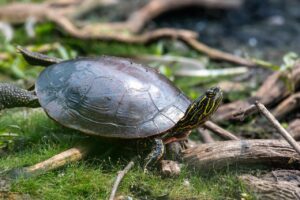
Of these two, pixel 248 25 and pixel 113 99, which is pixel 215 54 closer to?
pixel 248 25

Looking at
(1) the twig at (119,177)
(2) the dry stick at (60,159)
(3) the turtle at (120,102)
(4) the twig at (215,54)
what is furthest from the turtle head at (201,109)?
(4) the twig at (215,54)

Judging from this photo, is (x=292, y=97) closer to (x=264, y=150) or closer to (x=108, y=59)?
(x=264, y=150)

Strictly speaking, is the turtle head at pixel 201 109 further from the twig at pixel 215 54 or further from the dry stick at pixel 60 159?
the twig at pixel 215 54

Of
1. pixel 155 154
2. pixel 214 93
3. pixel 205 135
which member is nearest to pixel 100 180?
pixel 155 154

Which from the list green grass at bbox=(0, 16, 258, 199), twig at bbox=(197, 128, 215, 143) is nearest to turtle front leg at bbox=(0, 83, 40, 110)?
green grass at bbox=(0, 16, 258, 199)

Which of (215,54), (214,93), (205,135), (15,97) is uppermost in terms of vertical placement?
(215,54)

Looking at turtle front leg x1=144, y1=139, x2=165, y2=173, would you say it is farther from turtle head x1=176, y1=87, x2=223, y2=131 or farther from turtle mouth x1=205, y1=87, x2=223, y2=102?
turtle mouth x1=205, y1=87, x2=223, y2=102
